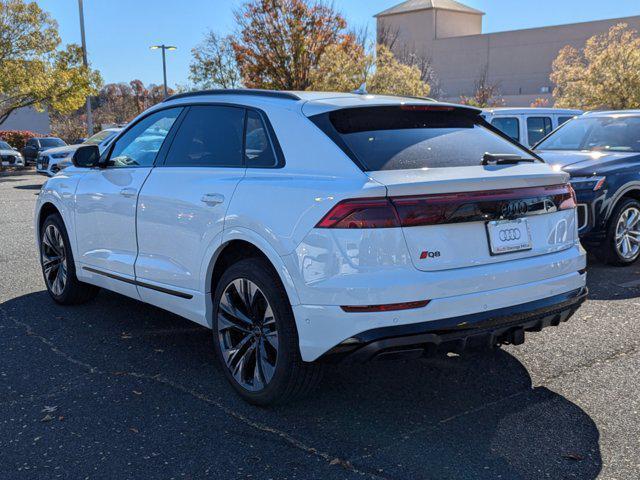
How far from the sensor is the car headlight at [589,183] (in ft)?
23.1

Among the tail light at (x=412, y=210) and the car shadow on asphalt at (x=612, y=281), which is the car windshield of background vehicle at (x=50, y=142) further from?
the tail light at (x=412, y=210)

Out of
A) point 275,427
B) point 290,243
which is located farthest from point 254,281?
point 275,427

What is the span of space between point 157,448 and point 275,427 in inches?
24.1

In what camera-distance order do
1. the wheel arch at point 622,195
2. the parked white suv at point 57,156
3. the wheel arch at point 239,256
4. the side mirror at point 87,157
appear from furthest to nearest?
1. the parked white suv at point 57,156
2. the wheel arch at point 622,195
3. the side mirror at point 87,157
4. the wheel arch at point 239,256

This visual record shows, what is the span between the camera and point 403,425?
348cm

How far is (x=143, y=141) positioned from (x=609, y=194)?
4.96 m

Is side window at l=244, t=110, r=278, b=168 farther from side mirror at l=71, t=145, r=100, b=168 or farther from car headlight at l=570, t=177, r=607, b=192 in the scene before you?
car headlight at l=570, t=177, r=607, b=192

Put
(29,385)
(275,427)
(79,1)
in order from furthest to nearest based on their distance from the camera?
(79,1)
(29,385)
(275,427)

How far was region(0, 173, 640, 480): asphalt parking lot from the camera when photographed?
10.1ft

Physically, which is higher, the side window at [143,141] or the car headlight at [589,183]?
the side window at [143,141]

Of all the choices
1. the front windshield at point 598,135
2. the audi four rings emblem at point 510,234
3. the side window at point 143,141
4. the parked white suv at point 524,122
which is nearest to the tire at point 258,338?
the audi four rings emblem at point 510,234

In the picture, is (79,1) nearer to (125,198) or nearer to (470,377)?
(125,198)

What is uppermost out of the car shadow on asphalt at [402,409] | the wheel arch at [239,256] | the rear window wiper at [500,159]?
the rear window wiper at [500,159]

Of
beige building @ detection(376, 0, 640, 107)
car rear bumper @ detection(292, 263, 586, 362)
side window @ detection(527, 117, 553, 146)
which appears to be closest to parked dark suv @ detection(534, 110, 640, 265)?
side window @ detection(527, 117, 553, 146)
